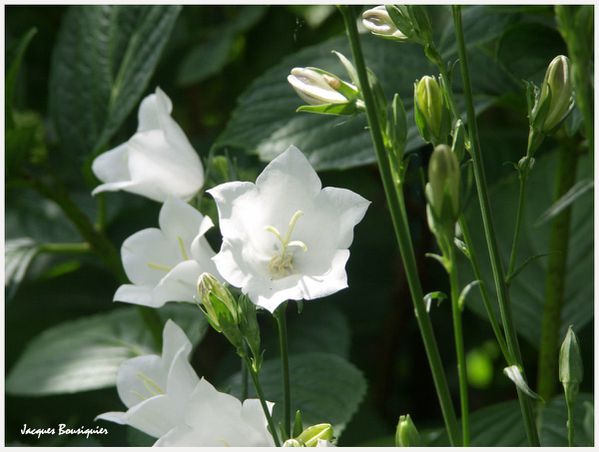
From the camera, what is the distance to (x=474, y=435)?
665mm

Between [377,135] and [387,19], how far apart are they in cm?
9

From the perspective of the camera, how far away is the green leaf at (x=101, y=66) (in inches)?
32.1

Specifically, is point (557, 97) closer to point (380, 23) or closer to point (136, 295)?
Result: point (380, 23)

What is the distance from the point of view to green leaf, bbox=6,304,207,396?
796 mm

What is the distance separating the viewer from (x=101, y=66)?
85cm

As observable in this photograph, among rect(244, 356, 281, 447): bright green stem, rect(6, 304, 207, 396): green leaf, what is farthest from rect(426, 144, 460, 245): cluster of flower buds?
rect(6, 304, 207, 396): green leaf

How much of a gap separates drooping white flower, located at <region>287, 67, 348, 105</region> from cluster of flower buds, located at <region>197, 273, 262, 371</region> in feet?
0.33

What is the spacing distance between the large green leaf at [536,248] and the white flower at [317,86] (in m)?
0.40

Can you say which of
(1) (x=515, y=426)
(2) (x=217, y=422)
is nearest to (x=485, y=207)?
(2) (x=217, y=422)

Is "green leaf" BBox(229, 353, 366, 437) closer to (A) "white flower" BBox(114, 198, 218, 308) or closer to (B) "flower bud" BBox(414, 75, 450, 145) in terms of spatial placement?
(A) "white flower" BBox(114, 198, 218, 308)

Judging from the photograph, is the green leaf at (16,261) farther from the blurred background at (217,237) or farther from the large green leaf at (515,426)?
the large green leaf at (515,426)

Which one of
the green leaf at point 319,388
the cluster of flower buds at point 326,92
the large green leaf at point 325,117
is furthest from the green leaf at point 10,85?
the cluster of flower buds at point 326,92

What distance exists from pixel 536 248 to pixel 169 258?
0.45 meters

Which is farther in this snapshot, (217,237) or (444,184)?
(217,237)
